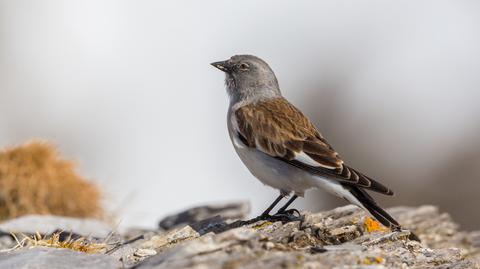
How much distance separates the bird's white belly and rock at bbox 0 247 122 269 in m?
2.02

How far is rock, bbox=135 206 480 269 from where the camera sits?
509 cm

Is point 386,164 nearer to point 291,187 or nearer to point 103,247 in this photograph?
point 291,187

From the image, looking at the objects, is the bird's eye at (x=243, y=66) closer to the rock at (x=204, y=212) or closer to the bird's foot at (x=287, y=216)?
the rock at (x=204, y=212)

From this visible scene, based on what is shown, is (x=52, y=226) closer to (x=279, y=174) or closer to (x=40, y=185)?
(x=40, y=185)

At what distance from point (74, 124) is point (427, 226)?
11140mm

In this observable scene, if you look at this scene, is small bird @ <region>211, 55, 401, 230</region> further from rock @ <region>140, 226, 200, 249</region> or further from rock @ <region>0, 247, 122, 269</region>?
rock @ <region>0, 247, 122, 269</region>

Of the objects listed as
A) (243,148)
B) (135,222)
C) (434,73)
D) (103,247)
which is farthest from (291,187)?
(434,73)

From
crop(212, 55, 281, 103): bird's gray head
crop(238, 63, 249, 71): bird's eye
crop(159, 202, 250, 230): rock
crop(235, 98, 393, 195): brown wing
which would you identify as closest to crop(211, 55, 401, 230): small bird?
crop(235, 98, 393, 195): brown wing

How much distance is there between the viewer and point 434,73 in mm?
26625

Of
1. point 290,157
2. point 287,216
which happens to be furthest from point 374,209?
point 290,157

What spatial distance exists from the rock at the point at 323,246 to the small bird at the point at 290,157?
24cm

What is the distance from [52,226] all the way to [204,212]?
186cm

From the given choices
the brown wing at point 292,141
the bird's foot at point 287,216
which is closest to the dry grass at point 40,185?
the brown wing at point 292,141

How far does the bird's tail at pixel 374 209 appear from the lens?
7000 mm
